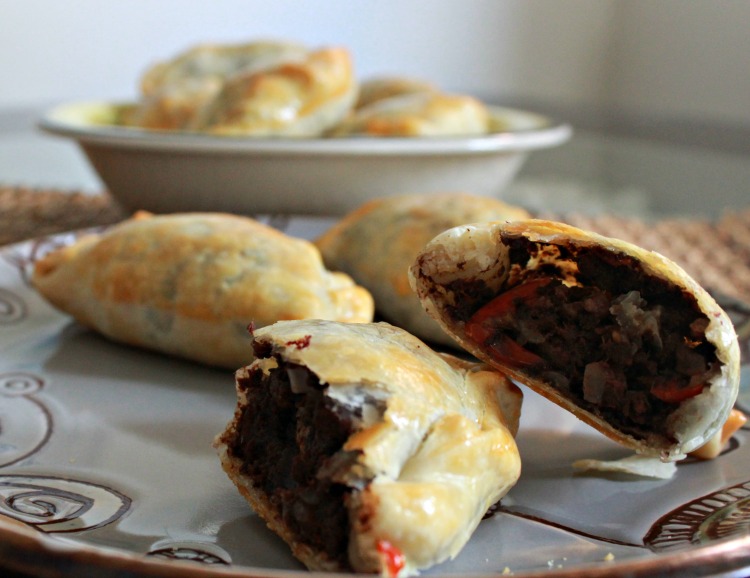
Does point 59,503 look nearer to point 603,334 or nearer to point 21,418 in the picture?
point 21,418

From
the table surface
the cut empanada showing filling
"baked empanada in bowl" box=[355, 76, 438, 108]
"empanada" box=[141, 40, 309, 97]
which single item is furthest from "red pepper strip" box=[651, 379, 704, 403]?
"empanada" box=[141, 40, 309, 97]

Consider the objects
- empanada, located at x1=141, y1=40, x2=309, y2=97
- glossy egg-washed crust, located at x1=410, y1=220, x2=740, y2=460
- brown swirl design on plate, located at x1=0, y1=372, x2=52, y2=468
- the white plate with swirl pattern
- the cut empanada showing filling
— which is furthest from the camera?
empanada, located at x1=141, y1=40, x2=309, y2=97

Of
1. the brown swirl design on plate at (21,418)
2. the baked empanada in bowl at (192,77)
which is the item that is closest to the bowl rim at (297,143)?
the baked empanada in bowl at (192,77)

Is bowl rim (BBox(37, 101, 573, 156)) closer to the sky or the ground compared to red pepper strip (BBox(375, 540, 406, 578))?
closer to the sky

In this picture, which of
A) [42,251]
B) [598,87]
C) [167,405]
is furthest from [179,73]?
[598,87]

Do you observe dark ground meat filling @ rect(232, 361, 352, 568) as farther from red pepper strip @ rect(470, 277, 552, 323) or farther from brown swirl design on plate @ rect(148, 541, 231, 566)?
red pepper strip @ rect(470, 277, 552, 323)

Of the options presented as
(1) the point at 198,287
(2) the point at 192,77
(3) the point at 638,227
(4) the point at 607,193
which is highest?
(2) the point at 192,77

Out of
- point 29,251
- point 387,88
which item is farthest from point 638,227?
point 29,251
